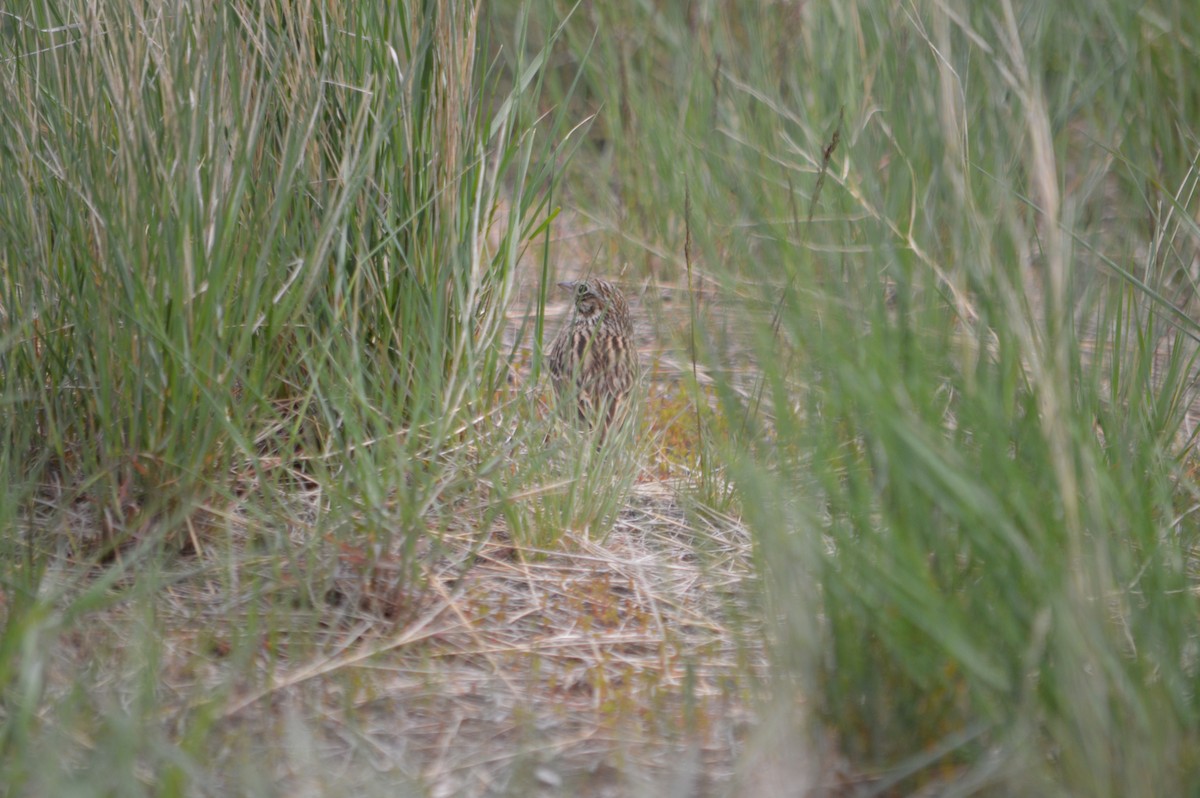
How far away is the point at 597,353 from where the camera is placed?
3854 millimetres

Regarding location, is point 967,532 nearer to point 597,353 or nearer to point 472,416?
point 472,416

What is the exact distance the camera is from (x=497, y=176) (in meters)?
3.04

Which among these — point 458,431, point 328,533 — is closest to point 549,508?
point 458,431

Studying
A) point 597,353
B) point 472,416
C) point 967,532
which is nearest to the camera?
point 967,532

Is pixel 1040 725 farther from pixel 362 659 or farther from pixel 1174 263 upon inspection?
pixel 1174 263

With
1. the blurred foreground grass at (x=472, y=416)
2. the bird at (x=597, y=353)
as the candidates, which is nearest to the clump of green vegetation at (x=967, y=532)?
the blurred foreground grass at (x=472, y=416)

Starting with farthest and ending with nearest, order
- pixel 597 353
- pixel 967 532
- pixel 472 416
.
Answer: pixel 597 353
pixel 472 416
pixel 967 532

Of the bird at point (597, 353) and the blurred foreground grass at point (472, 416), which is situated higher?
the blurred foreground grass at point (472, 416)

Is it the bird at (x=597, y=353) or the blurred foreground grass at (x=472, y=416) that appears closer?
the blurred foreground grass at (x=472, y=416)

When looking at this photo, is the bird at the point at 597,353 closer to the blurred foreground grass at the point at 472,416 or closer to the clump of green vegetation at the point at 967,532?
the blurred foreground grass at the point at 472,416

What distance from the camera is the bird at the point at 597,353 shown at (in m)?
3.66

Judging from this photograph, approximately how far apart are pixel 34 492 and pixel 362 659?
2.96 ft

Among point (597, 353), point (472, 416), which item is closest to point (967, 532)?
point (472, 416)

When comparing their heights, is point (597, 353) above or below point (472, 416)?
below
